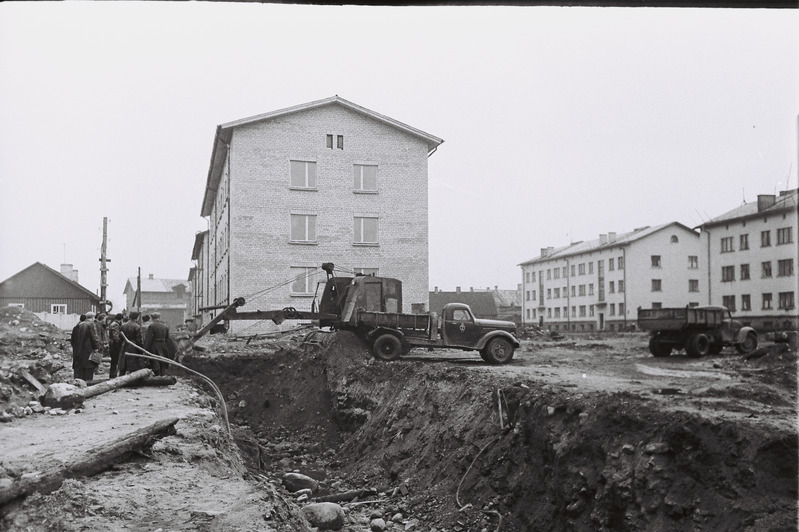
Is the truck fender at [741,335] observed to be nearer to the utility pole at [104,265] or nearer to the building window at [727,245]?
the building window at [727,245]

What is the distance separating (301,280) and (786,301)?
21.5m

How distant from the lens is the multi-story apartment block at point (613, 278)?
42.3m

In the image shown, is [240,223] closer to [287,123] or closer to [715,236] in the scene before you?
[287,123]

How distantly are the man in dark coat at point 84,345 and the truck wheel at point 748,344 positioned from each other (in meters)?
20.6

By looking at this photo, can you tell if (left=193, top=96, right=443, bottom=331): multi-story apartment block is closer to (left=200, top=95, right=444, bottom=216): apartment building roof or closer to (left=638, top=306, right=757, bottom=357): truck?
(left=200, top=95, right=444, bottom=216): apartment building roof

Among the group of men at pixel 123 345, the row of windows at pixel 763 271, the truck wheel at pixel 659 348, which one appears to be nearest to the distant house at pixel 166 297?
the row of windows at pixel 763 271

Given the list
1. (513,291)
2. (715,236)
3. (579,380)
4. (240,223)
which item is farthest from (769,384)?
(513,291)

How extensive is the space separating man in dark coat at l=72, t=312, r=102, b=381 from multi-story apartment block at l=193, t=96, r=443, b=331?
16.1m

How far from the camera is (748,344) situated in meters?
22.3

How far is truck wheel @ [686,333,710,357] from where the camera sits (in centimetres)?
2170

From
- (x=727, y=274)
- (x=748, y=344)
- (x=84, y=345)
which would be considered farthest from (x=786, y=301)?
(x=84, y=345)

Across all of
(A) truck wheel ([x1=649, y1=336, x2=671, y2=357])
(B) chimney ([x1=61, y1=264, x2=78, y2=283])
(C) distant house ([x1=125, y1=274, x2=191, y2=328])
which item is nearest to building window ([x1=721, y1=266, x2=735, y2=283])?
(A) truck wheel ([x1=649, y1=336, x2=671, y2=357])

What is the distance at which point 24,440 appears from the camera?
320 inches

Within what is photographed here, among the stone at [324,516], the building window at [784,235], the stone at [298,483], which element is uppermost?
the building window at [784,235]
